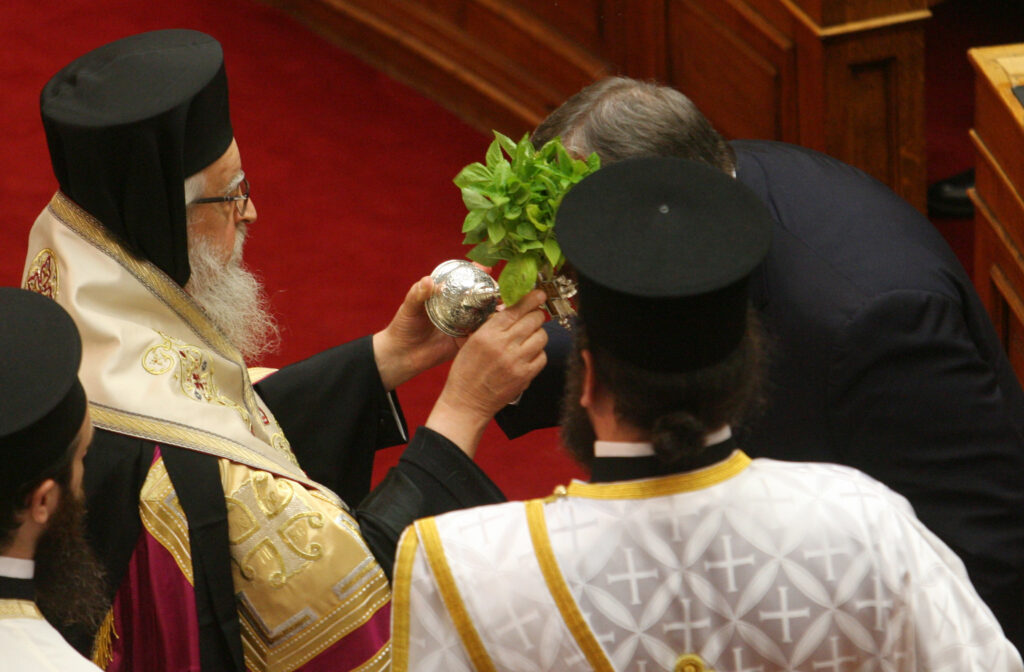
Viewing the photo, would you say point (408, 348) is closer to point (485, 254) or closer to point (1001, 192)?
point (485, 254)

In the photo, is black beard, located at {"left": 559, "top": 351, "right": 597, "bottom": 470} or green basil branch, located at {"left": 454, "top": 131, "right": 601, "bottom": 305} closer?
black beard, located at {"left": 559, "top": 351, "right": 597, "bottom": 470}

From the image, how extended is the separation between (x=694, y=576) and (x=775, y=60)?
331 cm

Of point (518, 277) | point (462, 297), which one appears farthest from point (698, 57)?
point (518, 277)

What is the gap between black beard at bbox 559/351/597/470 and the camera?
1.96m

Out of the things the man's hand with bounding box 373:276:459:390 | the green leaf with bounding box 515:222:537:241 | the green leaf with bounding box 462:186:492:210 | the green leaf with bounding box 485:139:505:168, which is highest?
the green leaf with bounding box 485:139:505:168

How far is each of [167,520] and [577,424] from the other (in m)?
0.93

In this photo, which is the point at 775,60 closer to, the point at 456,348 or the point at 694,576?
the point at 456,348

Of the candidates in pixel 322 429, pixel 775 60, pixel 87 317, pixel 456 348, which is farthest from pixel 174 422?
pixel 775 60

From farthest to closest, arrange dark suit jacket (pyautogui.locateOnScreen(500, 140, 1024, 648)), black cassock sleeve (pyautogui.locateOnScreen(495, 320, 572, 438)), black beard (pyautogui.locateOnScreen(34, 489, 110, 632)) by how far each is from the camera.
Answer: black cassock sleeve (pyautogui.locateOnScreen(495, 320, 572, 438)) → dark suit jacket (pyautogui.locateOnScreen(500, 140, 1024, 648)) → black beard (pyautogui.locateOnScreen(34, 489, 110, 632))

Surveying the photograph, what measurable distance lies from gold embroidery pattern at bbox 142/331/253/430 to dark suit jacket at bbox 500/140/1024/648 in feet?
3.65

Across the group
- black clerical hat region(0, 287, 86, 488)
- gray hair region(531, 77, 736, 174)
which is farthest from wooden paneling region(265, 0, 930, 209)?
black clerical hat region(0, 287, 86, 488)

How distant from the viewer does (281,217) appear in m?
5.51

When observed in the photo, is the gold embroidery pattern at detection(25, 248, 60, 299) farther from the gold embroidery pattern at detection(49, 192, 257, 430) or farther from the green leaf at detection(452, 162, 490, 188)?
the green leaf at detection(452, 162, 490, 188)

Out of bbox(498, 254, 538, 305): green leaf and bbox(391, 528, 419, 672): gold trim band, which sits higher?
bbox(498, 254, 538, 305): green leaf
